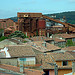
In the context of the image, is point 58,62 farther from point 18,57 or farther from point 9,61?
point 9,61

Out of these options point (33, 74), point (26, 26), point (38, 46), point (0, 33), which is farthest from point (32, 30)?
point (33, 74)

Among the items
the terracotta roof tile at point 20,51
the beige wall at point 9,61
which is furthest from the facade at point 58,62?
the beige wall at point 9,61

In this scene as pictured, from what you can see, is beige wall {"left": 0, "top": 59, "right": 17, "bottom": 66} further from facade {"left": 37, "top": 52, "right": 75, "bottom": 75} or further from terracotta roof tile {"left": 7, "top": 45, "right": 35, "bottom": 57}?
facade {"left": 37, "top": 52, "right": 75, "bottom": 75}

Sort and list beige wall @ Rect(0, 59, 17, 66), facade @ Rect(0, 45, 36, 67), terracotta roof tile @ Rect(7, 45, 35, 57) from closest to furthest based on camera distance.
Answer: beige wall @ Rect(0, 59, 17, 66)
facade @ Rect(0, 45, 36, 67)
terracotta roof tile @ Rect(7, 45, 35, 57)

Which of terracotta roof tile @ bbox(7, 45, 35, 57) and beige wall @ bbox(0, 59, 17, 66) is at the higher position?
terracotta roof tile @ bbox(7, 45, 35, 57)

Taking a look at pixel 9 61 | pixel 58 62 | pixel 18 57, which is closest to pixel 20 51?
pixel 18 57

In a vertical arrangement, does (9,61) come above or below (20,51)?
below

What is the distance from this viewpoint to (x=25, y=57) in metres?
27.8

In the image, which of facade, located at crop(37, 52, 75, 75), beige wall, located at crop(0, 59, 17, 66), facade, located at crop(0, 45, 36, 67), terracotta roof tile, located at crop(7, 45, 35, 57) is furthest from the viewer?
terracotta roof tile, located at crop(7, 45, 35, 57)

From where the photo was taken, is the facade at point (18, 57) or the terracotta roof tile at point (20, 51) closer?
the facade at point (18, 57)

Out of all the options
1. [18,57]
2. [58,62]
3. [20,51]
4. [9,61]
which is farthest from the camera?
[20,51]

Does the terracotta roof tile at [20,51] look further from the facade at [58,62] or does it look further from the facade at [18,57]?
the facade at [58,62]

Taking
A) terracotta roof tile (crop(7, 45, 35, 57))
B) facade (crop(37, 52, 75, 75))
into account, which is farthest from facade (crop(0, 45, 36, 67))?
facade (crop(37, 52, 75, 75))

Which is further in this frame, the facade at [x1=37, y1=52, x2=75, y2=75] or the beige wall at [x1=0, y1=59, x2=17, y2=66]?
the beige wall at [x1=0, y1=59, x2=17, y2=66]
